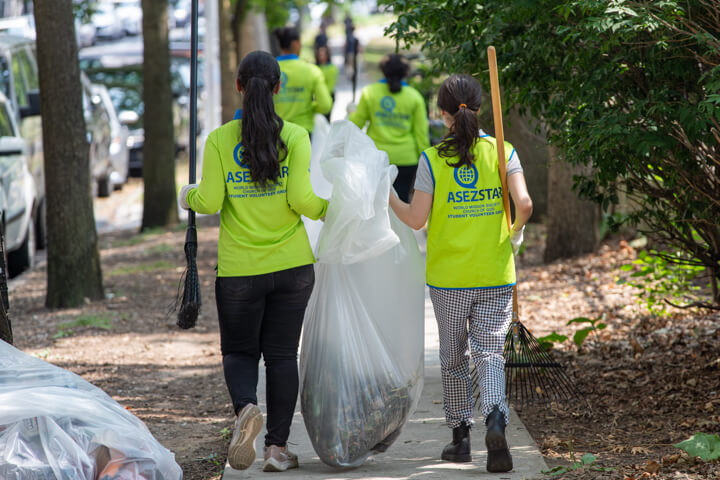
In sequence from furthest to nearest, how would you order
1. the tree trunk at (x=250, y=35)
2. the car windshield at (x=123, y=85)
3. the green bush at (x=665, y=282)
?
the tree trunk at (x=250, y=35)
the car windshield at (x=123, y=85)
the green bush at (x=665, y=282)

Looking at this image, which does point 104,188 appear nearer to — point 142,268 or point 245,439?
point 142,268

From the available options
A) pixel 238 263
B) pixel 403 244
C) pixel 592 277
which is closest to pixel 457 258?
pixel 403 244

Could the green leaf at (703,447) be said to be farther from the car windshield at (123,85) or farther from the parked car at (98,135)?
the car windshield at (123,85)

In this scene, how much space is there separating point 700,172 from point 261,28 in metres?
15.9

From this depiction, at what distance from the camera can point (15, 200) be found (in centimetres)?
926

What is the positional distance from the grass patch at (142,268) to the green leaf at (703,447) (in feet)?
22.7

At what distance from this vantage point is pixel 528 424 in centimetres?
512

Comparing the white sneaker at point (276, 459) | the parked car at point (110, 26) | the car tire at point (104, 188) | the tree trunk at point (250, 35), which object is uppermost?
the parked car at point (110, 26)

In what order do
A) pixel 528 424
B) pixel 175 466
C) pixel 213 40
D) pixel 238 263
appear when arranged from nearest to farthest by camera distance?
pixel 175 466, pixel 238 263, pixel 528 424, pixel 213 40

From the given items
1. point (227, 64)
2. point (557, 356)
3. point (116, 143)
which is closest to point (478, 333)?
point (557, 356)

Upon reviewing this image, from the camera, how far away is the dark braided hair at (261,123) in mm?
3928

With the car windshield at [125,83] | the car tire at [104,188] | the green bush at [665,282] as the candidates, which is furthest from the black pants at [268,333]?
the car windshield at [125,83]

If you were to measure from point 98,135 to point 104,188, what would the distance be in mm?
1513

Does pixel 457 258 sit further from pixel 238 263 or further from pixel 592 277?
pixel 592 277
